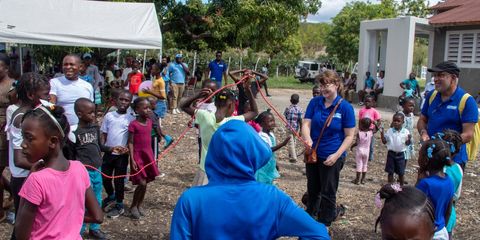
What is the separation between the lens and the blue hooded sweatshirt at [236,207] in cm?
194

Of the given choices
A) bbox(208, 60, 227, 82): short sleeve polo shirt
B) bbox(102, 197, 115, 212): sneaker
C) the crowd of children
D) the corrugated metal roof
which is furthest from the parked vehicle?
bbox(102, 197, 115, 212): sneaker

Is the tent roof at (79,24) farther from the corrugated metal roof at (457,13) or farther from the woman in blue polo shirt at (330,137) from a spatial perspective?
the corrugated metal roof at (457,13)

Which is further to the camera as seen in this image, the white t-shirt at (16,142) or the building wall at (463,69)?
the building wall at (463,69)

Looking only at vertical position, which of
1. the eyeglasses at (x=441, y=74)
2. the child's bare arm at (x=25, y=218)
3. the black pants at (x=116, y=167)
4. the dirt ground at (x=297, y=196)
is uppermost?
the eyeglasses at (x=441, y=74)

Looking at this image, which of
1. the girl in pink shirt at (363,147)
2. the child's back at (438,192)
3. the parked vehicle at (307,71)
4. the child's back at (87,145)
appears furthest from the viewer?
the parked vehicle at (307,71)

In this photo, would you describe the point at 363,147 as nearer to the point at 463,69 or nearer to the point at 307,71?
the point at 463,69

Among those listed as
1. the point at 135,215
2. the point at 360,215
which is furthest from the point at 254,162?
the point at 360,215

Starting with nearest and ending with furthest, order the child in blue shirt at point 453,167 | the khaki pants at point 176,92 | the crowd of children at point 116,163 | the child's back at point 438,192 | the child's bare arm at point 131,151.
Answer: the crowd of children at point 116,163, the child's back at point 438,192, the child in blue shirt at point 453,167, the child's bare arm at point 131,151, the khaki pants at point 176,92

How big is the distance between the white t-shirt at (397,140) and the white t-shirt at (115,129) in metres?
3.69

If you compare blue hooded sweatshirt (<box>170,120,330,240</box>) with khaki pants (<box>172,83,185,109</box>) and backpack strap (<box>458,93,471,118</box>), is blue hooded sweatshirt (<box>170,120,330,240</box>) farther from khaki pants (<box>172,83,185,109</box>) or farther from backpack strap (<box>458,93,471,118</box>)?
khaki pants (<box>172,83,185,109</box>)

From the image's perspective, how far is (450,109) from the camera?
14.4ft

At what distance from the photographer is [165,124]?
12016 mm

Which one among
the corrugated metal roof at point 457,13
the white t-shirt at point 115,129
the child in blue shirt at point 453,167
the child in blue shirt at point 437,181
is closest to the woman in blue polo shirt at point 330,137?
the child in blue shirt at point 453,167

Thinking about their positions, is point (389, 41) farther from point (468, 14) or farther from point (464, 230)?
point (464, 230)
